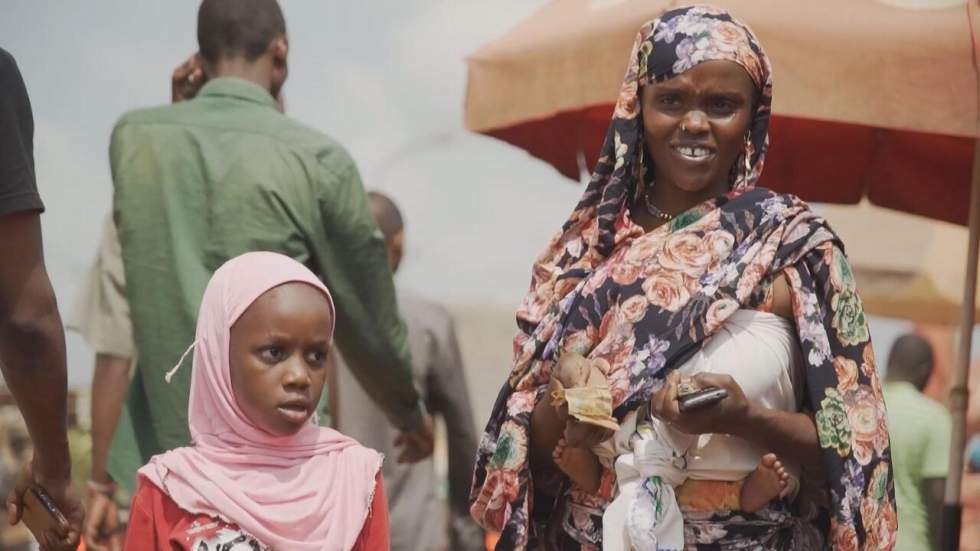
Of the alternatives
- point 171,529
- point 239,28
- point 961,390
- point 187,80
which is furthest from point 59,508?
point 961,390

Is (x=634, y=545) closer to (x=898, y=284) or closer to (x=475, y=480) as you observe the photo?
(x=475, y=480)

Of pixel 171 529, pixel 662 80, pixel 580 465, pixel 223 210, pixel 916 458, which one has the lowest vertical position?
pixel 916 458

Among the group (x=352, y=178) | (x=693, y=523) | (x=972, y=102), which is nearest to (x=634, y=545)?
(x=693, y=523)

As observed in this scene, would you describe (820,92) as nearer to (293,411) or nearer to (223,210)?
(223,210)

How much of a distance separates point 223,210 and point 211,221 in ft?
0.17

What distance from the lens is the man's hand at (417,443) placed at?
19.8 ft

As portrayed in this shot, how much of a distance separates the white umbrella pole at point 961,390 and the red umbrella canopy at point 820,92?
23cm

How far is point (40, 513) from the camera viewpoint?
388cm

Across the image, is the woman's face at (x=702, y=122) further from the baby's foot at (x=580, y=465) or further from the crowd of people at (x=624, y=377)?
the baby's foot at (x=580, y=465)

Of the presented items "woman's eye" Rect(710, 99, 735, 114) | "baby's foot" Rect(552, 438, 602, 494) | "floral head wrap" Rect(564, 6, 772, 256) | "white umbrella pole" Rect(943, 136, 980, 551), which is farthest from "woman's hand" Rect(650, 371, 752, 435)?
"white umbrella pole" Rect(943, 136, 980, 551)

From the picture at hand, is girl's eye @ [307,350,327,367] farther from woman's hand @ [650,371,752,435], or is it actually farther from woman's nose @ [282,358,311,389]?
woman's hand @ [650,371,752,435]

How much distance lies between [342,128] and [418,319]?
698mm

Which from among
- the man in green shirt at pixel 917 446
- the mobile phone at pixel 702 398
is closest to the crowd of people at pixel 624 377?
the mobile phone at pixel 702 398

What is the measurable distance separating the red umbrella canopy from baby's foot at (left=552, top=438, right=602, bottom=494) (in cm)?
207
